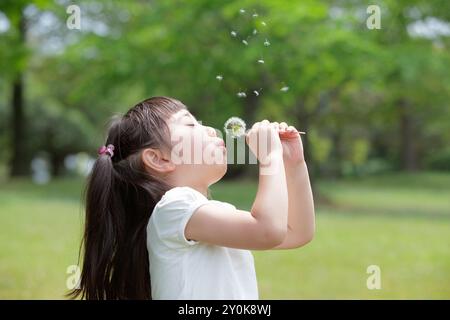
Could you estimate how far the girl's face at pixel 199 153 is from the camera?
1.75 meters

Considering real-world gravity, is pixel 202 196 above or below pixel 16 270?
above

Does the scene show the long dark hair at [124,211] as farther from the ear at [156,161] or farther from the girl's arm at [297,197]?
the girl's arm at [297,197]

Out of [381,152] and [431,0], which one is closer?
[431,0]

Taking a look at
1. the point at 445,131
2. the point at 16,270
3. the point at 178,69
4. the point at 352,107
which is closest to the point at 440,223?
the point at 178,69

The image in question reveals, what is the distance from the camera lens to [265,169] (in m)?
1.64

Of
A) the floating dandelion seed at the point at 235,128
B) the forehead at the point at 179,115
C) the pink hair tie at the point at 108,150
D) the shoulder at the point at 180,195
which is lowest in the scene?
the shoulder at the point at 180,195

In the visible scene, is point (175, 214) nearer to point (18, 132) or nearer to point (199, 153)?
point (199, 153)

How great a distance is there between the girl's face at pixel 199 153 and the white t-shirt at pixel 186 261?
8 cm

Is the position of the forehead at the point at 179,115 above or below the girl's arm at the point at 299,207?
above

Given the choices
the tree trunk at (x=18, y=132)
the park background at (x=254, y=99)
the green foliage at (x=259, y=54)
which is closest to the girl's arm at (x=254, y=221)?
the park background at (x=254, y=99)

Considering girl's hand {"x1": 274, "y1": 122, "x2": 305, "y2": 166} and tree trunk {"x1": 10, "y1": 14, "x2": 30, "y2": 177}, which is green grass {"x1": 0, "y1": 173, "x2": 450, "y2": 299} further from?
tree trunk {"x1": 10, "y1": 14, "x2": 30, "y2": 177}

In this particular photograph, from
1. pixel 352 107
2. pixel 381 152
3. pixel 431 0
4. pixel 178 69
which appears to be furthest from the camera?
pixel 381 152
